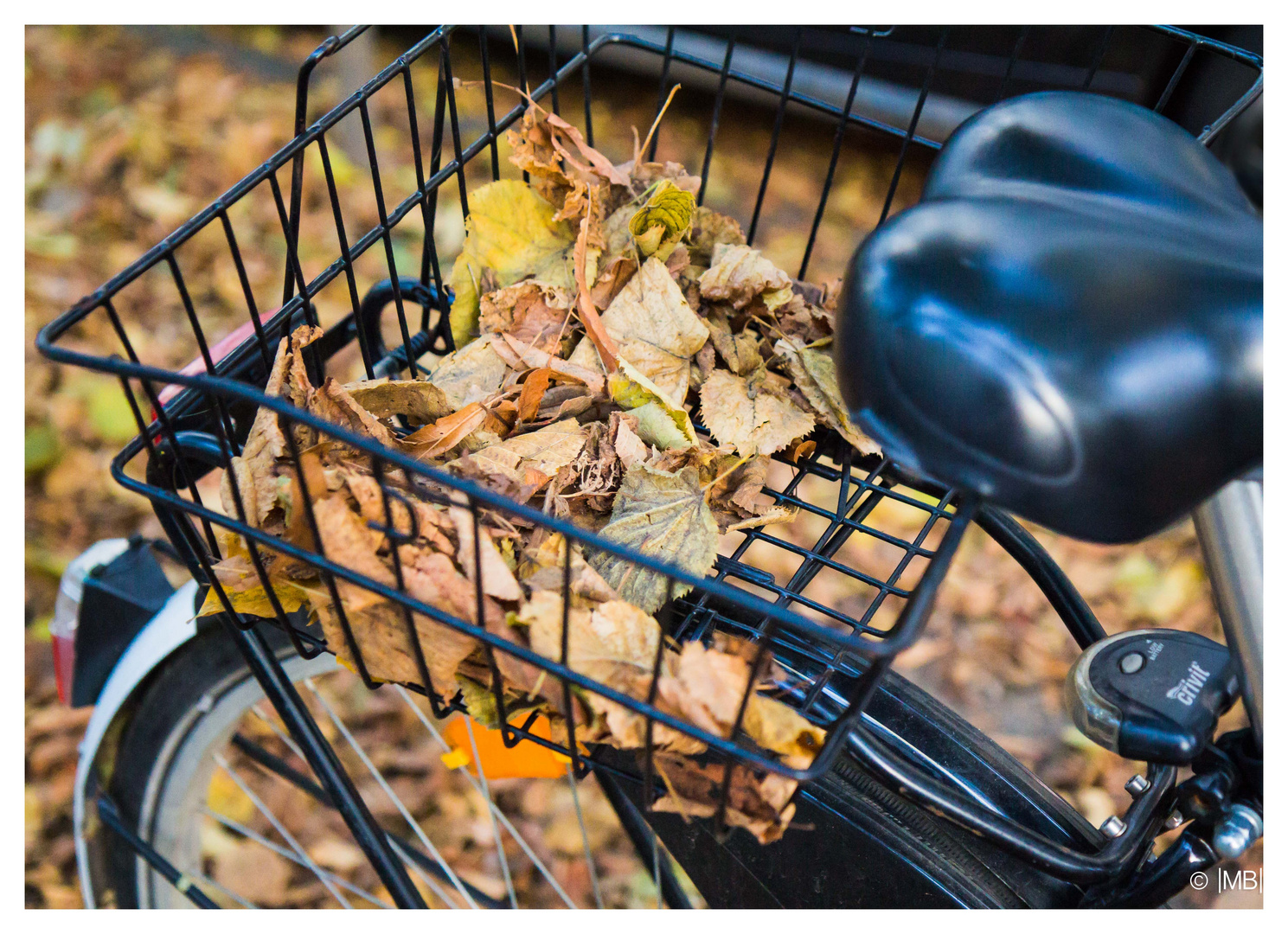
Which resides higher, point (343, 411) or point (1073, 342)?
point (343, 411)

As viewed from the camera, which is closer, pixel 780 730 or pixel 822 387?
pixel 780 730

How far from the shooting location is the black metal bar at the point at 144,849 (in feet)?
3.36

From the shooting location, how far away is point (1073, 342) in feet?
1.36

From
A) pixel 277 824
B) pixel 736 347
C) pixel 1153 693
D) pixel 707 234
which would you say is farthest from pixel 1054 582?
pixel 277 824

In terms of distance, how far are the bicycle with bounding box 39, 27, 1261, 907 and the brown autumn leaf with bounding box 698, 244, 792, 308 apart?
0.46 feet

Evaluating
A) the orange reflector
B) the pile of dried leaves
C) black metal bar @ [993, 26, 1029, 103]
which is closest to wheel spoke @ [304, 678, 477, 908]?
the orange reflector

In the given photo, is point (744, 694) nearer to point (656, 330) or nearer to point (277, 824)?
point (656, 330)

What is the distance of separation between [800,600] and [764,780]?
142 millimetres

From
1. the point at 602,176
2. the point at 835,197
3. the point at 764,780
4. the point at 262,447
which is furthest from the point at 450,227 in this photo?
the point at 764,780

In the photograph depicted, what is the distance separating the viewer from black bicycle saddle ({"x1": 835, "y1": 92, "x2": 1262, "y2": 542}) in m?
0.41

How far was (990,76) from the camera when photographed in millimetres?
1979

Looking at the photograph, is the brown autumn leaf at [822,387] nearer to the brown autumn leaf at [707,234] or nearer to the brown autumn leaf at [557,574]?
the brown autumn leaf at [707,234]

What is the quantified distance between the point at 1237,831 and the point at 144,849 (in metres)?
1.01

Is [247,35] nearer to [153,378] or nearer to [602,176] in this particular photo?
[602,176]
